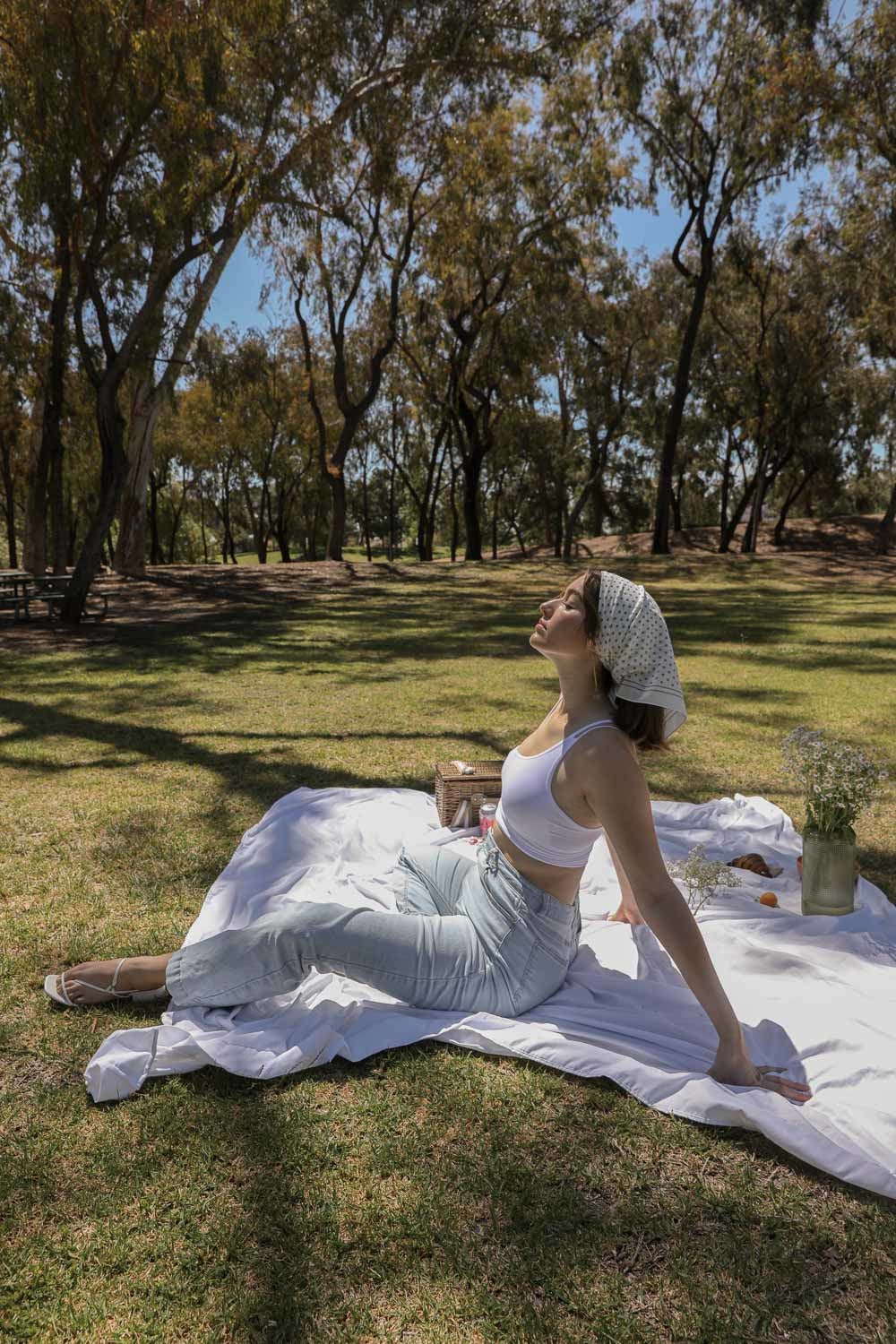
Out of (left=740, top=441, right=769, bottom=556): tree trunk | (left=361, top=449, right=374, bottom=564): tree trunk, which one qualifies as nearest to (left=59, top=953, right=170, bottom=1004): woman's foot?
(left=740, top=441, right=769, bottom=556): tree trunk

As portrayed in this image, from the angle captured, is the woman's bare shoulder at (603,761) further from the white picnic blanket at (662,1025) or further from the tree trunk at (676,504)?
the tree trunk at (676,504)

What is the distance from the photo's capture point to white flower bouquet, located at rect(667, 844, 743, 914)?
3396 millimetres

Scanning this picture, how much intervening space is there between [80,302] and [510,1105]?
37.9 ft

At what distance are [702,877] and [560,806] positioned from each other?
1080 millimetres

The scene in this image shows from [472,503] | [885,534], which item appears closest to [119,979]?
[472,503]

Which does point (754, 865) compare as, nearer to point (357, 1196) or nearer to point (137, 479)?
point (357, 1196)

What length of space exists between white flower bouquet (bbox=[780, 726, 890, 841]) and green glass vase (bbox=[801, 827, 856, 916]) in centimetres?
3

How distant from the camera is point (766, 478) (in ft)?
86.7

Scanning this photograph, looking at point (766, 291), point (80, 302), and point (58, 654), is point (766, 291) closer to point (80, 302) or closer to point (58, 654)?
point (80, 302)

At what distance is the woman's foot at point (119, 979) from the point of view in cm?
300

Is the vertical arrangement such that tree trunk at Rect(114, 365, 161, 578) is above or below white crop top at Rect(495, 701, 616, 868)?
above

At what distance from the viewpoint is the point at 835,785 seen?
11.7 ft

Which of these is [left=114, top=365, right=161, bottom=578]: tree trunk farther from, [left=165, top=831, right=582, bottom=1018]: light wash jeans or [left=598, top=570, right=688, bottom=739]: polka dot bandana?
[left=598, top=570, right=688, bottom=739]: polka dot bandana

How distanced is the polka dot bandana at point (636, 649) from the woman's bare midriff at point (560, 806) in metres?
0.12
